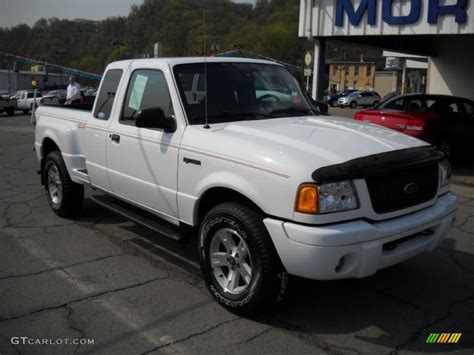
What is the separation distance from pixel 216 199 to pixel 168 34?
5102 mm

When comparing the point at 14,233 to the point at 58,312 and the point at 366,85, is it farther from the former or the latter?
the point at 366,85

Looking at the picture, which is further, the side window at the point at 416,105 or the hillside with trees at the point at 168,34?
the side window at the point at 416,105

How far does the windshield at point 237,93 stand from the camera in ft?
14.3

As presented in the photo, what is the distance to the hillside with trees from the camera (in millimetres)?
5832

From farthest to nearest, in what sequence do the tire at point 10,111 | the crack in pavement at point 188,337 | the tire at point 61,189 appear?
1. the tire at point 10,111
2. the tire at point 61,189
3. the crack in pavement at point 188,337

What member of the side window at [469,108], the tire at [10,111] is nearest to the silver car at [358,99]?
the tire at [10,111]

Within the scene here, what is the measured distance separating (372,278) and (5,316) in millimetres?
3036

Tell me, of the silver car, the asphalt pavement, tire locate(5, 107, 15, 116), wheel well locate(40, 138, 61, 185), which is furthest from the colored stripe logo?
the silver car

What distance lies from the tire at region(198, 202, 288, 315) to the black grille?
79 cm

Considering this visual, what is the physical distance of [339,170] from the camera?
10.6 ft

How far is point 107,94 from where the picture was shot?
5.39 metres

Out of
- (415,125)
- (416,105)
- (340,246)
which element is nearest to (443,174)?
(340,246)

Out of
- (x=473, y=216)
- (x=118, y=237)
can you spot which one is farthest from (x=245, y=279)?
(x=473, y=216)

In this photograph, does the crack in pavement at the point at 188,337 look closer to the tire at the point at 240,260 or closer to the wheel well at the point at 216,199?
the tire at the point at 240,260
